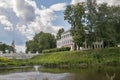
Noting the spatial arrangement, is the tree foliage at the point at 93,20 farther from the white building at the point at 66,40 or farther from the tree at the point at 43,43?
the tree at the point at 43,43

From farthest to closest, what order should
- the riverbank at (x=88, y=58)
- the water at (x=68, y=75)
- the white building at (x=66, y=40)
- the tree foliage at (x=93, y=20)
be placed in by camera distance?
the white building at (x=66, y=40)
the tree foliage at (x=93, y=20)
the riverbank at (x=88, y=58)
the water at (x=68, y=75)

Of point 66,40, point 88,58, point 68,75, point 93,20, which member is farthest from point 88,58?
point 66,40

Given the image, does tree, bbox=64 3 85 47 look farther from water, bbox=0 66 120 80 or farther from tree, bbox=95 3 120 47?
water, bbox=0 66 120 80

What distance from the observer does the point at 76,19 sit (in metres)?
99.9

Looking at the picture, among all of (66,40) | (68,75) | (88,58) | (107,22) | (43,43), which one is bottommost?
(68,75)

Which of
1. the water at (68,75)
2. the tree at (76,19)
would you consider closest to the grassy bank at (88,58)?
the tree at (76,19)

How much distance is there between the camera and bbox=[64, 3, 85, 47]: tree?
99.0 metres

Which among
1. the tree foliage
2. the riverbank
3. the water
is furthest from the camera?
the tree foliage

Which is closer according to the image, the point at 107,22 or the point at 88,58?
the point at 88,58

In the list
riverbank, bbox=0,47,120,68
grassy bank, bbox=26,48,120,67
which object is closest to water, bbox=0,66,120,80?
riverbank, bbox=0,47,120,68

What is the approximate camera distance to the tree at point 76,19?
3898 inches

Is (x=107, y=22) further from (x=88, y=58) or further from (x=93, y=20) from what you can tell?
(x=88, y=58)

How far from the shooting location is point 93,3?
10056 cm

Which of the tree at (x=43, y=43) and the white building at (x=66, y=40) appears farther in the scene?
the tree at (x=43, y=43)
